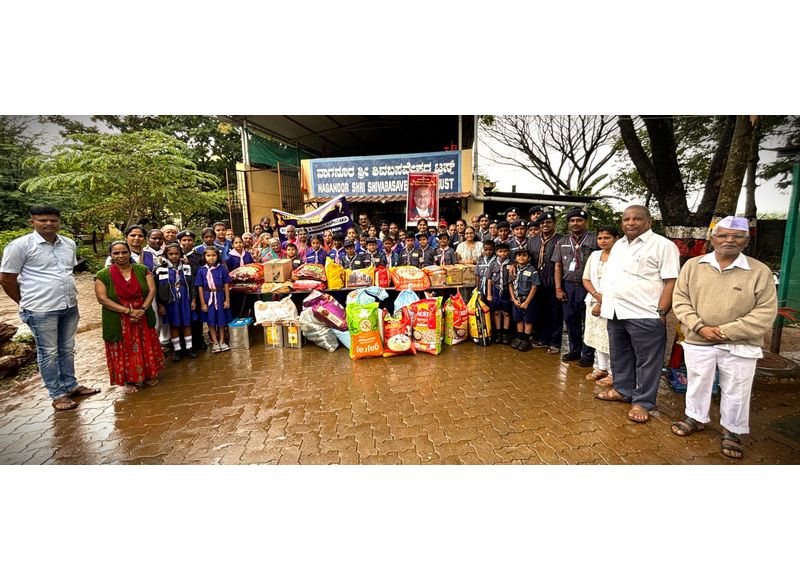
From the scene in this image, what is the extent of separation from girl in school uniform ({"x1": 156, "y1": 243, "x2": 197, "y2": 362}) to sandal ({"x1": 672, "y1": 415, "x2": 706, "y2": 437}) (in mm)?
4869

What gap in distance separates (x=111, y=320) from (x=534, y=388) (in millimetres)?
3969

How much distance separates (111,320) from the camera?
3.28m

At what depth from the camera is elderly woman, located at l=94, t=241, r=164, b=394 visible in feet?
10.6

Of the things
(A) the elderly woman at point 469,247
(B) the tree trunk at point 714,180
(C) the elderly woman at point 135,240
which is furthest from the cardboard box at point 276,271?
(B) the tree trunk at point 714,180

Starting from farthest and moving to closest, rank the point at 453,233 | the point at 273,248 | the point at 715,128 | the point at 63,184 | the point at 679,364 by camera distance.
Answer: the point at 453,233 → the point at 273,248 → the point at 715,128 → the point at 679,364 → the point at 63,184

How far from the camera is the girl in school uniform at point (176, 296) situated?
413 cm

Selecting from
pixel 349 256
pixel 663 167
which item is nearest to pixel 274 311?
pixel 349 256

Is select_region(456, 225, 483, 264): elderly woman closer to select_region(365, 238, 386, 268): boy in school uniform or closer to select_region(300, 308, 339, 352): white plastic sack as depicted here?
select_region(365, 238, 386, 268): boy in school uniform

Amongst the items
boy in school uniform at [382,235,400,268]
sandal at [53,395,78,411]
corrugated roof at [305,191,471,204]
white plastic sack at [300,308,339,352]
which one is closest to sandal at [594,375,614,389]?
white plastic sack at [300,308,339,352]

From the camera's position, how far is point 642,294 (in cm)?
283

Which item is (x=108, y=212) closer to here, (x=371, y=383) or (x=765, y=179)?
(x=371, y=383)

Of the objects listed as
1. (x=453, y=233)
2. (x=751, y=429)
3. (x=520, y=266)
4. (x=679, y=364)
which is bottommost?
(x=751, y=429)

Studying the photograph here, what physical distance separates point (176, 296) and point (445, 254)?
11.6 ft

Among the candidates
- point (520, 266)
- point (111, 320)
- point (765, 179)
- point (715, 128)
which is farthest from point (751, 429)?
point (111, 320)
